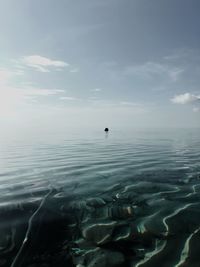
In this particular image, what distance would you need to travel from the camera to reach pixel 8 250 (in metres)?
6.08

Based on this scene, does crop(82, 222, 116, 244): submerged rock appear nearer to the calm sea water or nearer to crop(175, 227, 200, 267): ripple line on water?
the calm sea water

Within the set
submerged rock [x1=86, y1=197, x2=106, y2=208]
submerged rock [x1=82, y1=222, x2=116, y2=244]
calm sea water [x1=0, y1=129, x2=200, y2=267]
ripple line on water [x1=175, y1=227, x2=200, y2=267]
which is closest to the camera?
ripple line on water [x1=175, y1=227, x2=200, y2=267]

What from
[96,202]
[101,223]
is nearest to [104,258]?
[101,223]

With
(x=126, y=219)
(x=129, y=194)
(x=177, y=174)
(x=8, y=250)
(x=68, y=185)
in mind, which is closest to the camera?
(x=8, y=250)

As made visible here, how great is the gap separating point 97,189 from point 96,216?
364 centimetres

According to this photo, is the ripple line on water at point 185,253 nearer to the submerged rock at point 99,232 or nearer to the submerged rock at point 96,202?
the submerged rock at point 99,232

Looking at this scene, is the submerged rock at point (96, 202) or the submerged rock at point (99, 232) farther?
the submerged rock at point (96, 202)

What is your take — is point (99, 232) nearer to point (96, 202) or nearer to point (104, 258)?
point (104, 258)

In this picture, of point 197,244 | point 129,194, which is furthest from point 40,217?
point 197,244

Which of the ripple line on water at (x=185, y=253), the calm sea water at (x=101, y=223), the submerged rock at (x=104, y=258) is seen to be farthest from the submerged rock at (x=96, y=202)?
the ripple line on water at (x=185, y=253)

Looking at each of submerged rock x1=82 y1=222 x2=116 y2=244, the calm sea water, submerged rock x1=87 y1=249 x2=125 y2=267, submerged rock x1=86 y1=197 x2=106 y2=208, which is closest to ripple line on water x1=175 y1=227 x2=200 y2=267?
the calm sea water

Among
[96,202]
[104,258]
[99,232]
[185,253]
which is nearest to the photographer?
[104,258]

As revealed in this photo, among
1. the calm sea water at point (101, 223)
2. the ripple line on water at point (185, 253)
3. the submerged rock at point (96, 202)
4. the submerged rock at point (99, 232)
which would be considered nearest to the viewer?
the ripple line on water at point (185, 253)

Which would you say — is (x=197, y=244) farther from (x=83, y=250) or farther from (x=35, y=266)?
(x=35, y=266)
